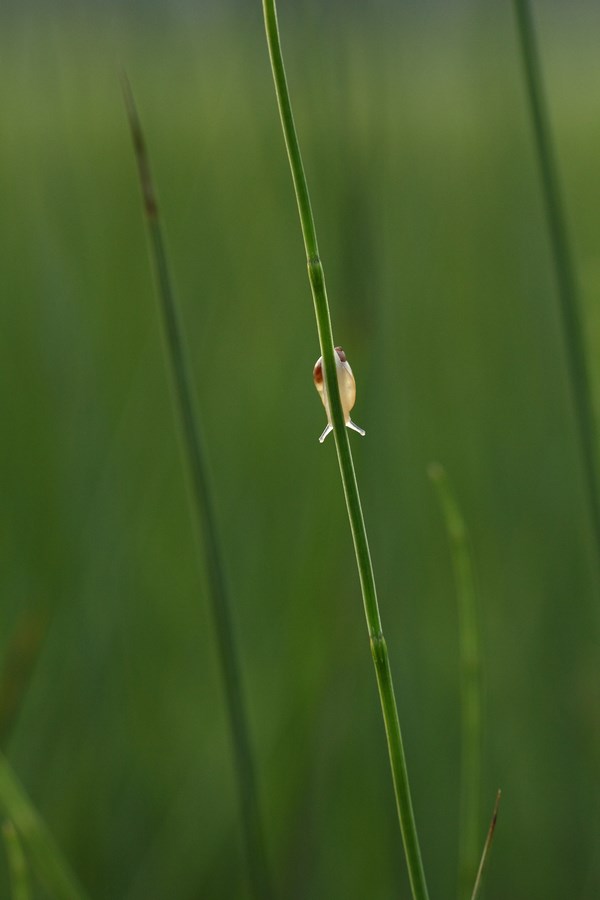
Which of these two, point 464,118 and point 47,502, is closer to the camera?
point 47,502

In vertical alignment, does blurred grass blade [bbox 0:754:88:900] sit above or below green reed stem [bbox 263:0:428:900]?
below

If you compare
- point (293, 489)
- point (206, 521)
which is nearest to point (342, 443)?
point (206, 521)

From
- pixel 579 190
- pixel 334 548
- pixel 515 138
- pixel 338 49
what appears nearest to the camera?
pixel 338 49

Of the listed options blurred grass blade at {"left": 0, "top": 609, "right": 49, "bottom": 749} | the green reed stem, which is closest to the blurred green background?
blurred grass blade at {"left": 0, "top": 609, "right": 49, "bottom": 749}

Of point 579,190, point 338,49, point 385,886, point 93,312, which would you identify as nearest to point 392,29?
point 338,49

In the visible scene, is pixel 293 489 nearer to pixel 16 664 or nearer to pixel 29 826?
pixel 16 664

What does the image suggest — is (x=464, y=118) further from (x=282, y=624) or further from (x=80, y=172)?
(x=282, y=624)

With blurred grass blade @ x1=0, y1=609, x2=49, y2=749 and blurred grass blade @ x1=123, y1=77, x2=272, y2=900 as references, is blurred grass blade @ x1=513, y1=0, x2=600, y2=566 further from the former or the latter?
blurred grass blade @ x1=0, y1=609, x2=49, y2=749

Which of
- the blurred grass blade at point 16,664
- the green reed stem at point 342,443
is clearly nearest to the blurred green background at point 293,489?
the blurred grass blade at point 16,664
